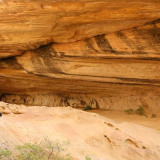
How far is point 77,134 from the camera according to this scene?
163 inches

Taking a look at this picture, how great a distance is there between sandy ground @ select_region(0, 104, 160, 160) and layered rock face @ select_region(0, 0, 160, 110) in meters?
3.27

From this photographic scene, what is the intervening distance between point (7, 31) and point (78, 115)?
4.59 m

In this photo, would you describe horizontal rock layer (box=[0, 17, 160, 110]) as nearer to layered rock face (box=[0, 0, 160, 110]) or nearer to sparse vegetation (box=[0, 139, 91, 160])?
layered rock face (box=[0, 0, 160, 110])

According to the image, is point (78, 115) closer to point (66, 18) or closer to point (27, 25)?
point (66, 18)

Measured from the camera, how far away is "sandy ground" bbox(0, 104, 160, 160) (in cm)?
347

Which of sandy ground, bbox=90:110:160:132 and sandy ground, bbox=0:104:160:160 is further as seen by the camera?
sandy ground, bbox=90:110:160:132

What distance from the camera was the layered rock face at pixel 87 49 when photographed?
7.23 metres

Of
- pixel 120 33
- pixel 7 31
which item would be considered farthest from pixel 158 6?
pixel 7 31

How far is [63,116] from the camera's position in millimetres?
5008

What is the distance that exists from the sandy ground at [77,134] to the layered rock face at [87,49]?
3.27 meters

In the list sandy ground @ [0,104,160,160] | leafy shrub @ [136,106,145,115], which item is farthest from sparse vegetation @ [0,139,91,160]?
leafy shrub @ [136,106,145,115]

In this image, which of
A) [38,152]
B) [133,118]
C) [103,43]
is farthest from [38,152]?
[133,118]

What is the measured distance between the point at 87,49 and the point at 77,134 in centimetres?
494

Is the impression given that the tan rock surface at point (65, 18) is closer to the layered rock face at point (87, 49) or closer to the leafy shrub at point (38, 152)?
the layered rock face at point (87, 49)
